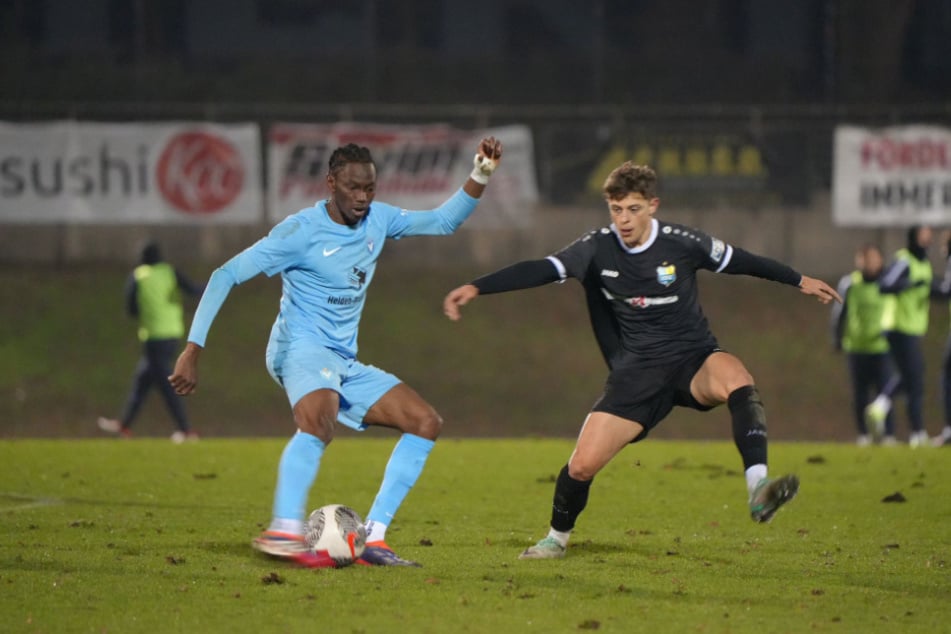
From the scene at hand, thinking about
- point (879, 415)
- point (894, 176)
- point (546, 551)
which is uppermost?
point (894, 176)

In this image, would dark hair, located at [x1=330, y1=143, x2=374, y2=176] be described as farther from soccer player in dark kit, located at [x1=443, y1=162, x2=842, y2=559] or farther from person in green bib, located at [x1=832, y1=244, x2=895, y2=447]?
person in green bib, located at [x1=832, y1=244, x2=895, y2=447]

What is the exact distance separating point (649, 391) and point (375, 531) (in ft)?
5.32

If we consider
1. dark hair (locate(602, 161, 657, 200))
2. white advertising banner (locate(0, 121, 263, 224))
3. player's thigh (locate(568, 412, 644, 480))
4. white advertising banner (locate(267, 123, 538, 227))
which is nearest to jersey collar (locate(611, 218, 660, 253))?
dark hair (locate(602, 161, 657, 200))

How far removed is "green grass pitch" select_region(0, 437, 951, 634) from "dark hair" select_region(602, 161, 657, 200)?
1.43 metres

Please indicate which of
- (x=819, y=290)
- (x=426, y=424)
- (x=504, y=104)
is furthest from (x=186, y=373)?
(x=504, y=104)

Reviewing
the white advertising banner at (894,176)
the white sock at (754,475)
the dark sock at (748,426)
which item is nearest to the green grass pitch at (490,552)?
the white sock at (754,475)

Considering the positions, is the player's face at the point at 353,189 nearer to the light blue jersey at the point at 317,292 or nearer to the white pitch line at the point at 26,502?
the light blue jersey at the point at 317,292

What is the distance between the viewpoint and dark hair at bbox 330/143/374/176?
7.72 metres

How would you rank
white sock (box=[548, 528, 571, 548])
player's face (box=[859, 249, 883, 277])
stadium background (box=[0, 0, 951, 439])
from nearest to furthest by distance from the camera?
white sock (box=[548, 528, 571, 548]) < player's face (box=[859, 249, 883, 277]) < stadium background (box=[0, 0, 951, 439])

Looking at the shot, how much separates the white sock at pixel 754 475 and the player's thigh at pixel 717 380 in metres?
0.44

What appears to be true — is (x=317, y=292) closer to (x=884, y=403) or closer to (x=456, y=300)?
(x=456, y=300)

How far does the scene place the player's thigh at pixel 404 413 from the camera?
788 cm

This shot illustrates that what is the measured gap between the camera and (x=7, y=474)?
1284cm

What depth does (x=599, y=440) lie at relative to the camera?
7.94 m
